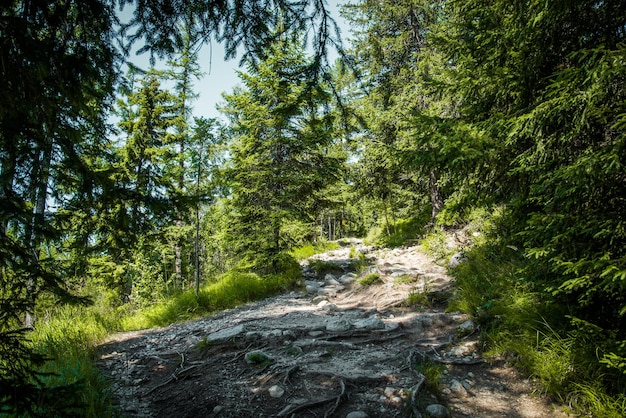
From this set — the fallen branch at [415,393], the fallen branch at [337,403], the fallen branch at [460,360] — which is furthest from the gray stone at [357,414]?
the fallen branch at [460,360]

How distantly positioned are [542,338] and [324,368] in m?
2.78

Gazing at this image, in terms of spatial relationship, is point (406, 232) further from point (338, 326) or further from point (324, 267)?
point (338, 326)

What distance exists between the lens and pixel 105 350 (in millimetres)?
5645

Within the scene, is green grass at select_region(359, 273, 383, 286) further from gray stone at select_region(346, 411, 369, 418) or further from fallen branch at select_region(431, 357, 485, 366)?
gray stone at select_region(346, 411, 369, 418)

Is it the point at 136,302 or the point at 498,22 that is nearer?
the point at 498,22

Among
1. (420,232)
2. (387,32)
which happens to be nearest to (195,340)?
(420,232)

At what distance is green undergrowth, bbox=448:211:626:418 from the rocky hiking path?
221mm

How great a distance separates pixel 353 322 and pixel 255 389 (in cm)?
259

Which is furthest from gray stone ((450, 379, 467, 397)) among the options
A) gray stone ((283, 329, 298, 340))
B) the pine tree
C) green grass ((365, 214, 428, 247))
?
green grass ((365, 214, 428, 247))

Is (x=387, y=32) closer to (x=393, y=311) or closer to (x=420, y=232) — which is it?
(x=420, y=232)

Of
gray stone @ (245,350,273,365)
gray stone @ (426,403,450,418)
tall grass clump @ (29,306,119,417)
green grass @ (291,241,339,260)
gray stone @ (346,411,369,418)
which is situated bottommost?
gray stone @ (426,403,450,418)

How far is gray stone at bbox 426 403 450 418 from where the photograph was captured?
10.2 ft

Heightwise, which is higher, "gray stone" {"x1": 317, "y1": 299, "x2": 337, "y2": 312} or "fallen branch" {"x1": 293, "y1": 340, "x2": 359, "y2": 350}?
"fallen branch" {"x1": 293, "y1": 340, "x2": 359, "y2": 350}

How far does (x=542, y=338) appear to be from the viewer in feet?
12.6
